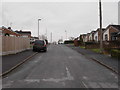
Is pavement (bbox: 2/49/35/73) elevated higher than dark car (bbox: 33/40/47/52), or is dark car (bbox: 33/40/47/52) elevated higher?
dark car (bbox: 33/40/47/52)

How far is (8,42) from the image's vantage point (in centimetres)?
1825

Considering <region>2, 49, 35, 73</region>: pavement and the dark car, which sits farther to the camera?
the dark car

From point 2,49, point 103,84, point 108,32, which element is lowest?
point 103,84

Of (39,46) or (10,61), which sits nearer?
(10,61)

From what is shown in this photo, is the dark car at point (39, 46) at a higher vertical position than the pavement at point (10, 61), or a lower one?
higher

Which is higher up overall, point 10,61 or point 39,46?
point 39,46

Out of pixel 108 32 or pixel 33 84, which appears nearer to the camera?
pixel 33 84

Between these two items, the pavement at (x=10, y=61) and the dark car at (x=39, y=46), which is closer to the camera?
the pavement at (x=10, y=61)

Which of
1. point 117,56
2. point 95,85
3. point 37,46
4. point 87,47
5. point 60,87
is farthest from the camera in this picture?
point 87,47

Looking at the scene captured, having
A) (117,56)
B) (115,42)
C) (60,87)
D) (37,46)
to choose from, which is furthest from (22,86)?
(115,42)

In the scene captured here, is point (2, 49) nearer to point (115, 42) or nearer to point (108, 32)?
point (115, 42)

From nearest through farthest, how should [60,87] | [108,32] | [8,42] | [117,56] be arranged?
[60,87], [117,56], [8,42], [108,32]

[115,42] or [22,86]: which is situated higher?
[115,42]

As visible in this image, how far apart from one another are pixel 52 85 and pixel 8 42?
43.1 ft
